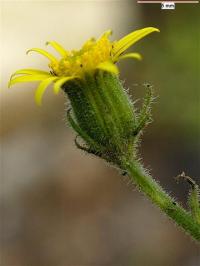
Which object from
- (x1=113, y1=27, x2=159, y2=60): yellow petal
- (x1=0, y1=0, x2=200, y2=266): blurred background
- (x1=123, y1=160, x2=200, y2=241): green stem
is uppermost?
(x1=113, y1=27, x2=159, y2=60): yellow petal

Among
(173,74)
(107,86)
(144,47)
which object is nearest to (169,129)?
(173,74)

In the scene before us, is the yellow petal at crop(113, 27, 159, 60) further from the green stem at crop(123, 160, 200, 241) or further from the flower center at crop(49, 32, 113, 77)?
the green stem at crop(123, 160, 200, 241)

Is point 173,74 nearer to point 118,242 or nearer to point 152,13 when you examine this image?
point 152,13

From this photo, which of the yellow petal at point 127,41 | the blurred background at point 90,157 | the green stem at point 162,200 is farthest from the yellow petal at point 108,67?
the blurred background at point 90,157

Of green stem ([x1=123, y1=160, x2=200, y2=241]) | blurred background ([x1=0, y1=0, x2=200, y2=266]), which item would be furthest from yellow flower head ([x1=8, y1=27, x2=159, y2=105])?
blurred background ([x1=0, y1=0, x2=200, y2=266])

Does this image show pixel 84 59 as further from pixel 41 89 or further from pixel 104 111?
pixel 41 89

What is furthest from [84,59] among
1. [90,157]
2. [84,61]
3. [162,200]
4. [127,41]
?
[90,157]

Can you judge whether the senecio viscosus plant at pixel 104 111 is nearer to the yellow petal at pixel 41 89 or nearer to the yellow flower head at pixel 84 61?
the yellow flower head at pixel 84 61
